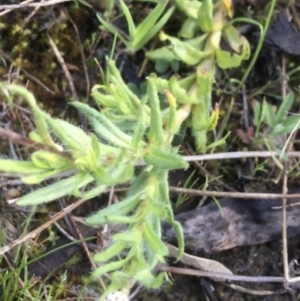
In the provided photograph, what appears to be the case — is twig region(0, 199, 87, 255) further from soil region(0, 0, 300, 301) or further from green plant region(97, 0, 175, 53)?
green plant region(97, 0, 175, 53)

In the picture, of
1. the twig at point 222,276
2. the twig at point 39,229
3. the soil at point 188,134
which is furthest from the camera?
the soil at point 188,134

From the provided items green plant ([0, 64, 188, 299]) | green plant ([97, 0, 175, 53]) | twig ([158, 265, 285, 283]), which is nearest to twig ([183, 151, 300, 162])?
green plant ([0, 64, 188, 299])

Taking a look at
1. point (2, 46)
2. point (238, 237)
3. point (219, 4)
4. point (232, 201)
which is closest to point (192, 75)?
point (219, 4)

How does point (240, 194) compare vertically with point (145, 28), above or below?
below

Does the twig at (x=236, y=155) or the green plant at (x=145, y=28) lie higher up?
the green plant at (x=145, y=28)

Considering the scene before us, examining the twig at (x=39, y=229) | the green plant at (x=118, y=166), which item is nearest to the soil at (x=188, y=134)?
the twig at (x=39, y=229)

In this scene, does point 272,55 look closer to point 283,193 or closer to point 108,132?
point 283,193

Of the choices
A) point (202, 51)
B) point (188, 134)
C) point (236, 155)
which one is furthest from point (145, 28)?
point (236, 155)

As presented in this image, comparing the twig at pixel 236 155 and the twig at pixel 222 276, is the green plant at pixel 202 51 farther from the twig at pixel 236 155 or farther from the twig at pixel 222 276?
the twig at pixel 222 276

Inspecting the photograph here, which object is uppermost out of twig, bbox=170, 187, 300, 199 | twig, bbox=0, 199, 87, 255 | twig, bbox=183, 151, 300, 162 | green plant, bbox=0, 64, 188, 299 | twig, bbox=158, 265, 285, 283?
green plant, bbox=0, 64, 188, 299

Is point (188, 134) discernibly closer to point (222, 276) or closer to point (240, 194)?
point (240, 194)

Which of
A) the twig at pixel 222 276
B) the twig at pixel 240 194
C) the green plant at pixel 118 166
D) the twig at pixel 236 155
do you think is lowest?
the twig at pixel 222 276
